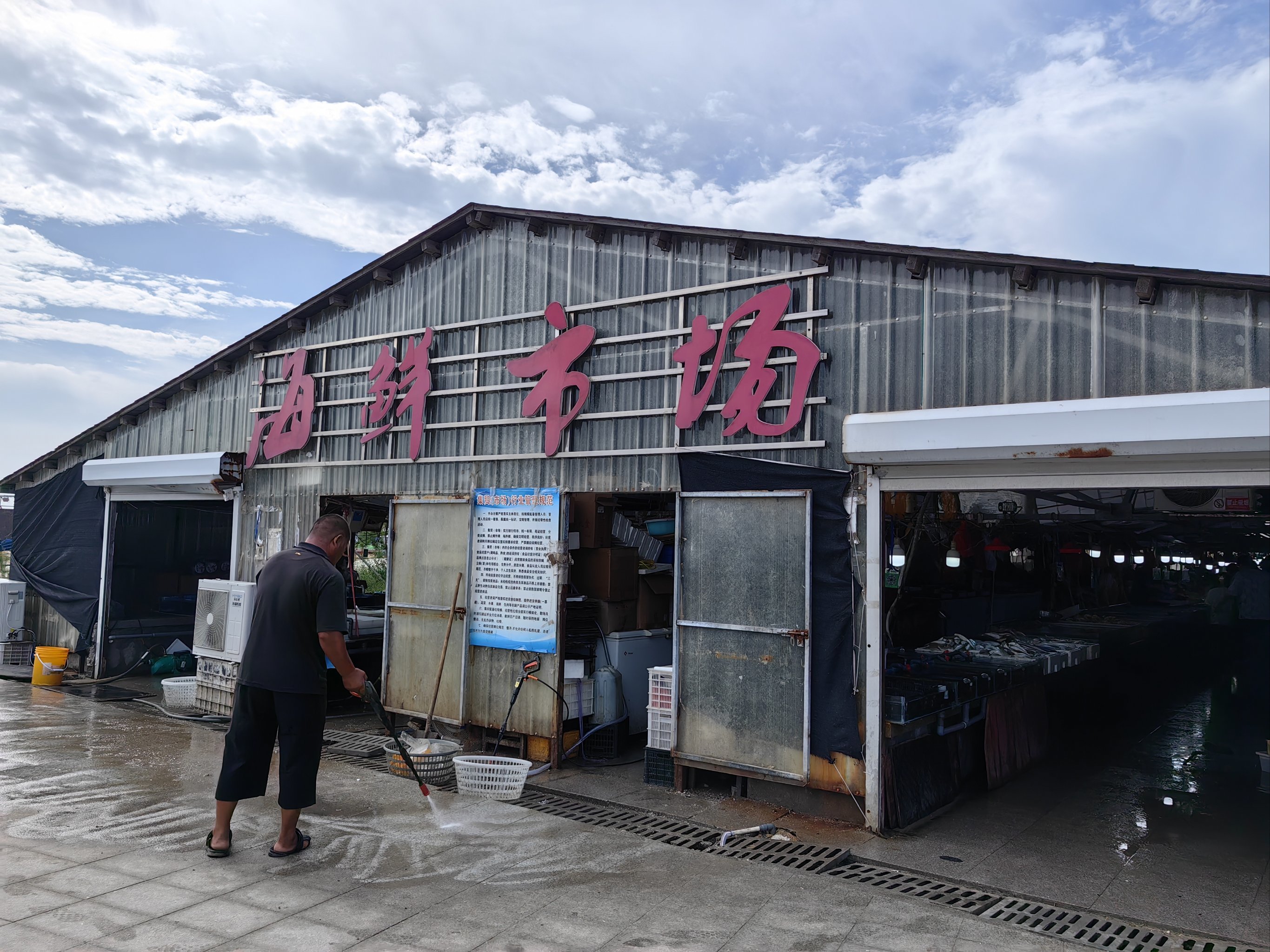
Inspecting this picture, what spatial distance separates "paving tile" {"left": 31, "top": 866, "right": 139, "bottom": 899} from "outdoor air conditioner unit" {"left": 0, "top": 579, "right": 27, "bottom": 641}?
10.7 metres

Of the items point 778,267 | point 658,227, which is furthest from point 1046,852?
point 658,227

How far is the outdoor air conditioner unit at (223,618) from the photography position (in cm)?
1070

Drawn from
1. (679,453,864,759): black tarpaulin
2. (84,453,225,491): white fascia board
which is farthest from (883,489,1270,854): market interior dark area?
(84,453,225,491): white fascia board

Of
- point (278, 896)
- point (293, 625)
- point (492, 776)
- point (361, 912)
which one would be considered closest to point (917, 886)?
point (361, 912)

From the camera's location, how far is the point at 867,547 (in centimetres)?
680

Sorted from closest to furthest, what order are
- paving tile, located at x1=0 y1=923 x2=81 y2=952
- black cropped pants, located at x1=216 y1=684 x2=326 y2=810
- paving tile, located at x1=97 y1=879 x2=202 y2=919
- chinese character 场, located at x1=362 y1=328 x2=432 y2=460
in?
paving tile, located at x1=0 y1=923 x2=81 y2=952 → paving tile, located at x1=97 y1=879 x2=202 y2=919 → black cropped pants, located at x1=216 y1=684 x2=326 y2=810 → chinese character 场, located at x1=362 y1=328 x2=432 y2=460

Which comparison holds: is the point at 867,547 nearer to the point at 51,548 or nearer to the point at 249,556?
the point at 249,556

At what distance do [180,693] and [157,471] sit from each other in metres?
2.99

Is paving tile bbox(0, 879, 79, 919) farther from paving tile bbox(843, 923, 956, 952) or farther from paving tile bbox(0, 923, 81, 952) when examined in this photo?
paving tile bbox(843, 923, 956, 952)

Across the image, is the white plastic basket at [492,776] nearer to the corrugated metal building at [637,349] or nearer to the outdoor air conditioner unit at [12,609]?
the corrugated metal building at [637,349]

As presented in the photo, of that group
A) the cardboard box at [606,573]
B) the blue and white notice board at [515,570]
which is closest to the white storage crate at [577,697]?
the blue and white notice board at [515,570]

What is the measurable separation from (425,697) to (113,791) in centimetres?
295

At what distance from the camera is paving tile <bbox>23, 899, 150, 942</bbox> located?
4570 millimetres

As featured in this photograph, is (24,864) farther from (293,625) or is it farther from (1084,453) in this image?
(1084,453)
